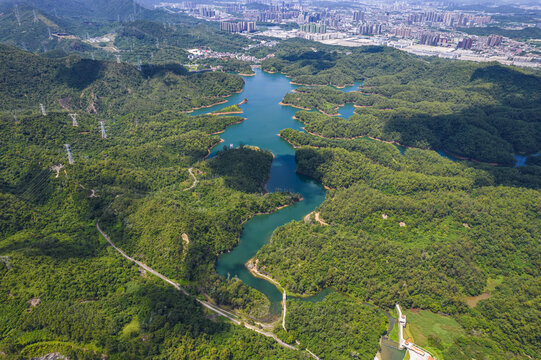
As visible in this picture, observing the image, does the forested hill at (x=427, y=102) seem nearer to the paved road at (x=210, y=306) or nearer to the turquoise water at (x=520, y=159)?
the turquoise water at (x=520, y=159)

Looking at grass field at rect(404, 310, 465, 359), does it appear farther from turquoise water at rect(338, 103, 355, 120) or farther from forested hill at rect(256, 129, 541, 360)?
turquoise water at rect(338, 103, 355, 120)

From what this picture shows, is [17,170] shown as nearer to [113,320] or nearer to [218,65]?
[113,320]

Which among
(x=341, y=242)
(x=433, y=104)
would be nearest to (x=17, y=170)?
(x=341, y=242)

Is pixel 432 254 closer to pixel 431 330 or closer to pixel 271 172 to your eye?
pixel 431 330

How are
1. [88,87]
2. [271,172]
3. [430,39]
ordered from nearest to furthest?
[271,172] → [88,87] → [430,39]

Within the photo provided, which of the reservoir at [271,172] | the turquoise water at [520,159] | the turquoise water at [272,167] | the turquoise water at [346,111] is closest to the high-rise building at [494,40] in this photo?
the reservoir at [271,172]

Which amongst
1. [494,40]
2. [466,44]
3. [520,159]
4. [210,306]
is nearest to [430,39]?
[466,44]
